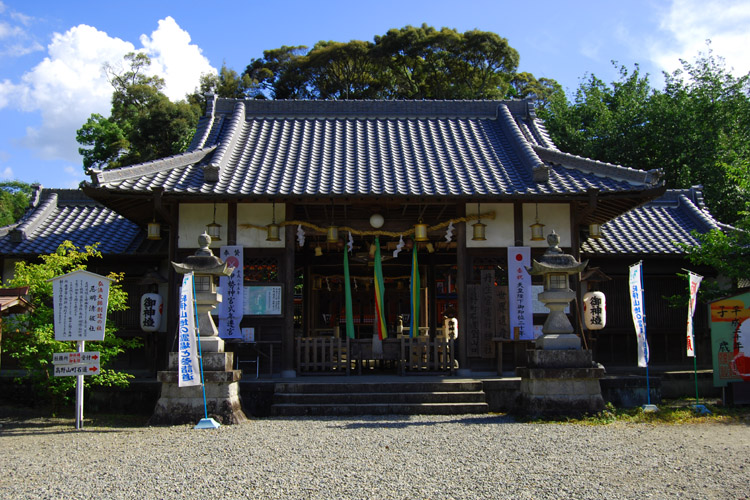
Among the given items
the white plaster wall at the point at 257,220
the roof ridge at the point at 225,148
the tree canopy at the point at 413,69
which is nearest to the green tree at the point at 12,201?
the tree canopy at the point at 413,69

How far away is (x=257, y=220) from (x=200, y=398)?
14.3ft

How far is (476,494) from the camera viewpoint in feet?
18.3

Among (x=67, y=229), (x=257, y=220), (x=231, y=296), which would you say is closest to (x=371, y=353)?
(x=231, y=296)

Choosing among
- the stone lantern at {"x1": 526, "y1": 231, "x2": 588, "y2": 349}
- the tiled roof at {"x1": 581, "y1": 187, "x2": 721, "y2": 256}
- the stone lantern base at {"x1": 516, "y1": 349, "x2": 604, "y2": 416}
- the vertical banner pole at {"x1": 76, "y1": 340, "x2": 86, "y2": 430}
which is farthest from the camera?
the tiled roof at {"x1": 581, "y1": 187, "x2": 721, "y2": 256}

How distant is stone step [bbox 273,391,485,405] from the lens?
1064 centimetres

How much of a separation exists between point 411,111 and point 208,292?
8.80 metres

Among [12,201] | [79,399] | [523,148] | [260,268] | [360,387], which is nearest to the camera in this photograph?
[79,399]

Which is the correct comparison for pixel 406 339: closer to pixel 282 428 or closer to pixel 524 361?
pixel 524 361

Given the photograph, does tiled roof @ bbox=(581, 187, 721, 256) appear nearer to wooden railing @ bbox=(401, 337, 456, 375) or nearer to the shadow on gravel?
wooden railing @ bbox=(401, 337, 456, 375)

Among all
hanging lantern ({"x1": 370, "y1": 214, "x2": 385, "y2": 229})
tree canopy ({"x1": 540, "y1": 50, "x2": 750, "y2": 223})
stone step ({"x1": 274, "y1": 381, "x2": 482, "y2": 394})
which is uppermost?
tree canopy ({"x1": 540, "y1": 50, "x2": 750, "y2": 223})

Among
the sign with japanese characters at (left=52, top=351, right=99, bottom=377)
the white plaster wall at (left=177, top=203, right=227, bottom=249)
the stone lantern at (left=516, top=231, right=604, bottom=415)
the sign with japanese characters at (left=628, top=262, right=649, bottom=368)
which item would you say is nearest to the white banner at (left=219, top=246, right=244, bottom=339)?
the white plaster wall at (left=177, top=203, right=227, bottom=249)

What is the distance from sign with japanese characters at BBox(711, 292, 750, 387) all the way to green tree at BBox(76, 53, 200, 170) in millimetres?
24597

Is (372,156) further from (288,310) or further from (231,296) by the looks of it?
(231,296)

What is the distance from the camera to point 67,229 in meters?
15.6
